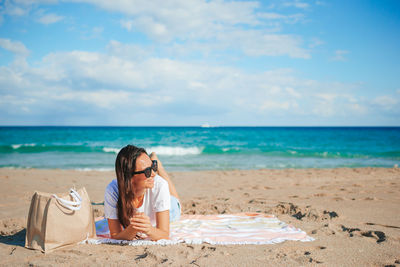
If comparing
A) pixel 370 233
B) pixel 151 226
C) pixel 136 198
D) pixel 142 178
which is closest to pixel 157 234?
pixel 151 226

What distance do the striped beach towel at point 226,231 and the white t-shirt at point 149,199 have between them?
44cm

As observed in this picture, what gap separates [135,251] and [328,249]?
220 centimetres

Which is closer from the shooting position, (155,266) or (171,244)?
(155,266)

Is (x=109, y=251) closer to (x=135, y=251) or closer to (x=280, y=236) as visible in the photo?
(x=135, y=251)

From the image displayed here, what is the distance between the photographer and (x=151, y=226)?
3.03m

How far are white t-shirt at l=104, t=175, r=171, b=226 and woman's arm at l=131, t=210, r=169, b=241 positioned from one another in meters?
0.10

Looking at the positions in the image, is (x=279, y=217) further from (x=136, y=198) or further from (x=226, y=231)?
(x=136, y=198)

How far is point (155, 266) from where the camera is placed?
2.66 metres

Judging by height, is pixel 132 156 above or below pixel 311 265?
above

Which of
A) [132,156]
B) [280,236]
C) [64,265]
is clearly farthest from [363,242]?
[64,265]

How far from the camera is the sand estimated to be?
2836 mm

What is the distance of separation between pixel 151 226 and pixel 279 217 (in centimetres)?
254

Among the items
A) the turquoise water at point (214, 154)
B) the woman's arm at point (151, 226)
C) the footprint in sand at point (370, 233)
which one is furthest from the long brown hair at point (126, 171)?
the turquoise water at point (214, 154)

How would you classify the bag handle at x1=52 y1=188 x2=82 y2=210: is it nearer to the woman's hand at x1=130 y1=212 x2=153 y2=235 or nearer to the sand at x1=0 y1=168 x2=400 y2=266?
the sand at x1=0 y1=168 x2=400 y2=266
